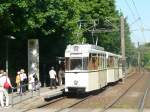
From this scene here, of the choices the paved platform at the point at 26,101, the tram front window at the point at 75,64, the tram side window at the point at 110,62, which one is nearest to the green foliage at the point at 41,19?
the tram front window at the point at 75,64

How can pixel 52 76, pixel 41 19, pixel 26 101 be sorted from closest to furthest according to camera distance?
pixel 26 101, pixel 41 19, pixel 52 76

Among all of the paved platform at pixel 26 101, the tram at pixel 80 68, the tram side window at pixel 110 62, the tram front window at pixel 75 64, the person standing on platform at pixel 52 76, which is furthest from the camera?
the tram side window at pixel 110 62

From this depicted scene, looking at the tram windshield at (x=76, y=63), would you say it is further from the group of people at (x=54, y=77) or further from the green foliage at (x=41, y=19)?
the group of people at (x=54, y=77)

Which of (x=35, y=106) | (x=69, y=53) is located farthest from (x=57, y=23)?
(x=35, y=106)

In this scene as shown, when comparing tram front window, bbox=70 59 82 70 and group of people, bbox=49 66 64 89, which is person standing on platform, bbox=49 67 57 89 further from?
tram front window, bbox=70 59 82 70

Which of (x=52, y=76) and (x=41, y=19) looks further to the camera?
(x=52, y=76)

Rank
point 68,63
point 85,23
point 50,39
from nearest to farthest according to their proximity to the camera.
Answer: point 68,63, point 50,39, point 85,23

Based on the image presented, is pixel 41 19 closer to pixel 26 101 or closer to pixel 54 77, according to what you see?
pixel 54 77

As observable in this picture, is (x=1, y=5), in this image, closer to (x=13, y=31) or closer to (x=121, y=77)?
(x=13, y=31)

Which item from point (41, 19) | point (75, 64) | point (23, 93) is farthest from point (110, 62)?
point (23, 93)

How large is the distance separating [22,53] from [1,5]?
12457mm

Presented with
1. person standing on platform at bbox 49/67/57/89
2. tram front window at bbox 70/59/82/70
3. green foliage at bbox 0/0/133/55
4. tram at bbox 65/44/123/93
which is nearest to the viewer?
green foliage at bbox 0/0/133/55

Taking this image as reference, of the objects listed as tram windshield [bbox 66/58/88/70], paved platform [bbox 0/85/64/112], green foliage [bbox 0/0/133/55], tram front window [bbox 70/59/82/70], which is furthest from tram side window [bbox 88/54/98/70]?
green foliage [bbox 0/0/133/55]

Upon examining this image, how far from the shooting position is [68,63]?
116 ft
